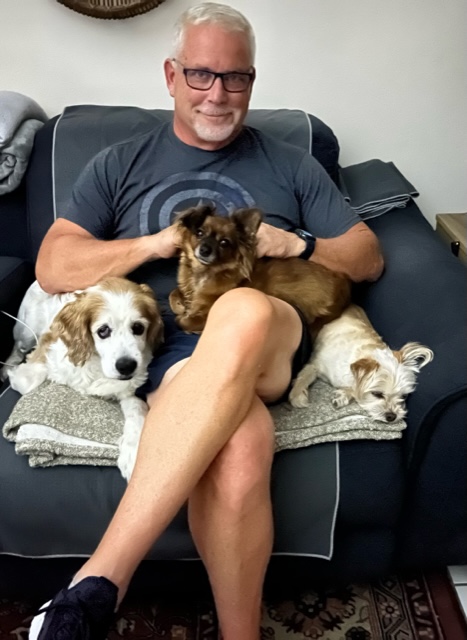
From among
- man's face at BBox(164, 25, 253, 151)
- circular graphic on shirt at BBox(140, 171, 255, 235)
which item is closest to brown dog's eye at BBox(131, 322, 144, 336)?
circular graphic on shirt at BBox(140, 171, 255, 235)

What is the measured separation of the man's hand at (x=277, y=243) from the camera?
5.37 feet

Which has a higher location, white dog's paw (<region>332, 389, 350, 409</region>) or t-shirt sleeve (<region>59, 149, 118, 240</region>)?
t-shirt sleeve (<region>59, 149, 118, 240</region>)

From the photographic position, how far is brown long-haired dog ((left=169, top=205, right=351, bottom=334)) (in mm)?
1551

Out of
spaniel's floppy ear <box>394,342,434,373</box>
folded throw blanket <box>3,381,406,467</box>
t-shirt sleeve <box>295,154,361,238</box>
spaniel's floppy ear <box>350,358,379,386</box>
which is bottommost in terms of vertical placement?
folded throw blanket <box>3,381,406,467</box>

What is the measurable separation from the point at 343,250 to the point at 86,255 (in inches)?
27.5

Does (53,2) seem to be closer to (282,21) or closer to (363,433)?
(282,21)

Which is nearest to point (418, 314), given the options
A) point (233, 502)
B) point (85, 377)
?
point (233, 502)

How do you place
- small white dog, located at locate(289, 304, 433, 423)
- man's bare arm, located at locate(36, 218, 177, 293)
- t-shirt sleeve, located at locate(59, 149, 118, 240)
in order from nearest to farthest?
small white dog, located at locate(289, 304, 433, 423)
man's bare arm, located at locate(36, 218, 177, 293)
t-shirt sleeve, located at locate(59, 149, 118, 240)

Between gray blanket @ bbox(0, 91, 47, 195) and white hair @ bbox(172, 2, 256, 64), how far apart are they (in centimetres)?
60

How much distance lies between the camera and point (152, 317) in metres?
1.55

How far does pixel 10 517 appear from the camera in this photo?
4.33 ft

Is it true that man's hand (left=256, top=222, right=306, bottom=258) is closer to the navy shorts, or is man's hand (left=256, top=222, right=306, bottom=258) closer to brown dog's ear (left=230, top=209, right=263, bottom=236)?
brown dog's ear (left=230, top=209, right=263, bottom=236)

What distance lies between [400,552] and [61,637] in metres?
0.83

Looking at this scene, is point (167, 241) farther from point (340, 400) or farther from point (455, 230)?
point (455, 230)
